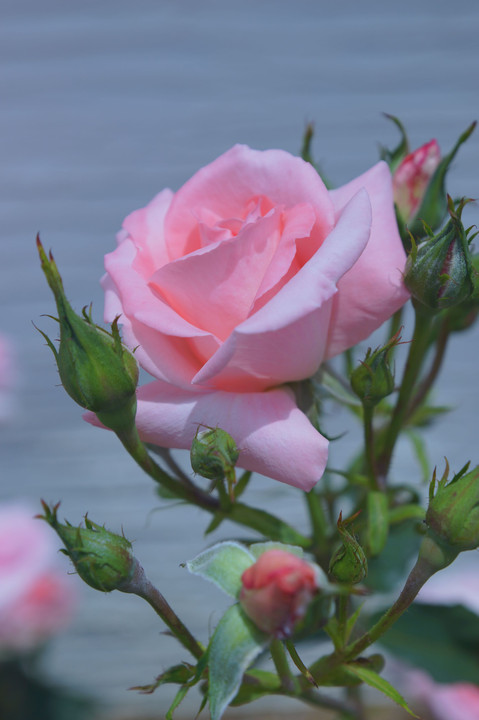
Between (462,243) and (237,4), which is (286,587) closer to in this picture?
(462,243)

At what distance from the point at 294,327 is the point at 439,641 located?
0.32 metres

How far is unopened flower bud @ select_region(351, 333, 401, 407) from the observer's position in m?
0.37

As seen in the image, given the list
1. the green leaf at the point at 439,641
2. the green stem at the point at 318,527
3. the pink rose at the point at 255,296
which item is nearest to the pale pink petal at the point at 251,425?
the pink rose at the point at 255,296

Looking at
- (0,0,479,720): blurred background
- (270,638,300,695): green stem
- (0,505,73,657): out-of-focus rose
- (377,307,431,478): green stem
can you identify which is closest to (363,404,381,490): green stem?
(377,307,431,478): green stem

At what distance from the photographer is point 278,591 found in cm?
25

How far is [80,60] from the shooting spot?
3.80 ft

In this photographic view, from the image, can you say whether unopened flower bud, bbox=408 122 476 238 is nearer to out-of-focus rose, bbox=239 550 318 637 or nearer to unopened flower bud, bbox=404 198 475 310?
unopened flower bud, bbox=404 198 475 310

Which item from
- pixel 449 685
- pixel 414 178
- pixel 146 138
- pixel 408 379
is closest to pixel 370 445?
pixel 408 379

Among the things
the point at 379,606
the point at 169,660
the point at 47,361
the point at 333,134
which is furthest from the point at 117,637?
the point at 333,134

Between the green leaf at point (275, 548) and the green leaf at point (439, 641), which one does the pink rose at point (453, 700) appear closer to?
the green leaf at point (439, 641)

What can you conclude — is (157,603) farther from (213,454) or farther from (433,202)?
(433,202)

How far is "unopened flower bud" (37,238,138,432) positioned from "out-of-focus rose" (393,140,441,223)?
18 centimetres

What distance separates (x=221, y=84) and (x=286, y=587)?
994mm

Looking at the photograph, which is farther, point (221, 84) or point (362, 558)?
point (221, 84)
